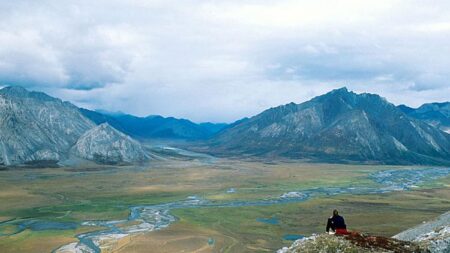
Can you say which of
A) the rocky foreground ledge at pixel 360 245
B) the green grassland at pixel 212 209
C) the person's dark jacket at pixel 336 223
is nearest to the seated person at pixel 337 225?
the person's dark jacket at pixel 336 223

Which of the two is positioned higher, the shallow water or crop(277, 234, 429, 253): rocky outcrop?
crop(277, 234, 429, 253): rocky outcrop

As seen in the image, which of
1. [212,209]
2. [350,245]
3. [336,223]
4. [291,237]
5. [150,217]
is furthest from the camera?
[212,209]

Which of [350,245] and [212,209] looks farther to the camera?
[212,209]

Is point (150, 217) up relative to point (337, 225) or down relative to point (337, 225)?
down

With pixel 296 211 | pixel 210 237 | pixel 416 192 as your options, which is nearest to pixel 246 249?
pixel 210 237

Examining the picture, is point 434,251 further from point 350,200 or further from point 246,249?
point 350,200

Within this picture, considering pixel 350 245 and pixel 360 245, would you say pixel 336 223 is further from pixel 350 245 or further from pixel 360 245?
pixel 360 245

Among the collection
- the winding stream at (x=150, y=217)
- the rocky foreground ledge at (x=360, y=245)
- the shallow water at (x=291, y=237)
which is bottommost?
the shallow water at (x=291, y=237)

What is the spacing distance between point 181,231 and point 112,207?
38.5m

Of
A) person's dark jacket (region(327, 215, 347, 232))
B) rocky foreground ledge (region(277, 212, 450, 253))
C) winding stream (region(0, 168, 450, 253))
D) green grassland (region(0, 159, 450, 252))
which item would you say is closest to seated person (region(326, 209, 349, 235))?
person's dark jacket (region(327, 215, 347, 232))

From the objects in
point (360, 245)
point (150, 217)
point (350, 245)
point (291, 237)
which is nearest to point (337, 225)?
point (350, 245)

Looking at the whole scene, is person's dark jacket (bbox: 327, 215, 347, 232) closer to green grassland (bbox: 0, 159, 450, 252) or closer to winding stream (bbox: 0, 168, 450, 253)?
green grassland (bbox: 0, 159, 450, 252)

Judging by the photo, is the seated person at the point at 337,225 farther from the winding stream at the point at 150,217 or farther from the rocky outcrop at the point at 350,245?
the winding stream at the point at 150,217

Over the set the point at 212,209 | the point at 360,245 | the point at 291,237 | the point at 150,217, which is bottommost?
the point at 291,237
